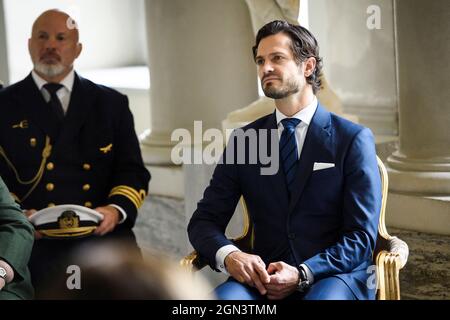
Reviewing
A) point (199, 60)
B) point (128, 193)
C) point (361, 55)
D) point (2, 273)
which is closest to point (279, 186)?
point (2, 273)

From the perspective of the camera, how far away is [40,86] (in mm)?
4035

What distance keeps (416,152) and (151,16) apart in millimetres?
1685

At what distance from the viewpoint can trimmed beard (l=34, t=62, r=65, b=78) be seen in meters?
3.98

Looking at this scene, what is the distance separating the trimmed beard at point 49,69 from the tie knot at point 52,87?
0.14ft

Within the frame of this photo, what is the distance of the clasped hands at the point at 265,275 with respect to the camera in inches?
119

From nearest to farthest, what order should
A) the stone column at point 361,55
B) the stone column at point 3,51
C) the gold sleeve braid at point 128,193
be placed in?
the gold sleeve braid at point 128,193
the stone column at point 361,55
the stone column at point 3,51

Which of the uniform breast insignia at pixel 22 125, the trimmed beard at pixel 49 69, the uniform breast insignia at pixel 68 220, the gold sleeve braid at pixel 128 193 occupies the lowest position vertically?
the uniform breast insignia at pixel 68 220

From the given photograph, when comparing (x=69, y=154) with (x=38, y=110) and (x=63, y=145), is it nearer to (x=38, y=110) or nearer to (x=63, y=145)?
(x=63, y=145)

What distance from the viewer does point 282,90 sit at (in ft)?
10.2

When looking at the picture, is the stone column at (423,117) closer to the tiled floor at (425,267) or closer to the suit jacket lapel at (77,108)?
the tiled floor at (425,267)

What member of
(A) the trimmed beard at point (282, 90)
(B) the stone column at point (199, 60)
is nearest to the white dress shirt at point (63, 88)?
(A) the trimmed beard at point (282, 90)

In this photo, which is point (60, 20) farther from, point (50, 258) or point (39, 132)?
point (50, 258)

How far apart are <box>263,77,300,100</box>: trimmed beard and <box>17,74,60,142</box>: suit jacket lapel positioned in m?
1.17
